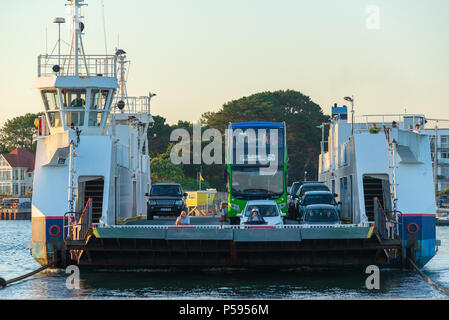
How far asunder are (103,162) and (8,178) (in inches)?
4439

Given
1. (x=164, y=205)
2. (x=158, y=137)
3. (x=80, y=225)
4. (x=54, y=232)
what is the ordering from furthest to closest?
(x=158, y=137)
(x=164, y=205)
(x=54, y=232)
(x=80, y=225)

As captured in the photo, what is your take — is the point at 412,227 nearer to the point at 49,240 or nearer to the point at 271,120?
the point at 49,240

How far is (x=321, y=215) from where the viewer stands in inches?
960

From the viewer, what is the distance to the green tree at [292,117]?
3302 inches

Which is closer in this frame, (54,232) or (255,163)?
(54,232)

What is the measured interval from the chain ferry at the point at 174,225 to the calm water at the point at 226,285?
26.9 inches

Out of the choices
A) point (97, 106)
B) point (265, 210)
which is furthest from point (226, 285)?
point (97, 106)

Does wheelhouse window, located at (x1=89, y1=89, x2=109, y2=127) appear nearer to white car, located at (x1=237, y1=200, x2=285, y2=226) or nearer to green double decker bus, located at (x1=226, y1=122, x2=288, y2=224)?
green double decker bus, located at (x1=226, y1=122, x2=288, y2=224)

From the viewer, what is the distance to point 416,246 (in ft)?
73.5

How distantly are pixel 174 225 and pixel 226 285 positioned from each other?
2.61 meters

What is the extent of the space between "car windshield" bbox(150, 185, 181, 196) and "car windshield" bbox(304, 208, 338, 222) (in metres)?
10.3

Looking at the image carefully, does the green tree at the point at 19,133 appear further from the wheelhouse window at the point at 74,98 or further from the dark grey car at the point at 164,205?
the wheelhouse window at the point at 74,98

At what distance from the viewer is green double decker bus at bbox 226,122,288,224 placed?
28.1m
